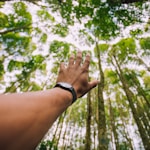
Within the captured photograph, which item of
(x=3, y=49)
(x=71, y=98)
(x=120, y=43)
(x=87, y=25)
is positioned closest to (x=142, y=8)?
(x=87, y=25)

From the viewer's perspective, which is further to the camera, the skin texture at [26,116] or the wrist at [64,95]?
the wrist at [64,95]

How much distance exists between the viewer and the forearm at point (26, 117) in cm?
52

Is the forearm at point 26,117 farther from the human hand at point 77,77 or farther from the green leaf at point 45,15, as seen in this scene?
the green leaf at point 45,15

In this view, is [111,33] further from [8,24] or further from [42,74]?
[42,74]

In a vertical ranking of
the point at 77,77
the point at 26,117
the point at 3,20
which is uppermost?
the point at 3,20

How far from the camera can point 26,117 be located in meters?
0.58

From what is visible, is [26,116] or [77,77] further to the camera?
[77,77]

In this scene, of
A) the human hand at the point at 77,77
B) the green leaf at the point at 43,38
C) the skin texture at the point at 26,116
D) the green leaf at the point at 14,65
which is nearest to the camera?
the skin texture at the point at 26,116

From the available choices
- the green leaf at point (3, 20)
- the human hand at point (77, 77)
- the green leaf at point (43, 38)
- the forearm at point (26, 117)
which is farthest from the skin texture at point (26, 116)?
the green leaf at point (43, 38)

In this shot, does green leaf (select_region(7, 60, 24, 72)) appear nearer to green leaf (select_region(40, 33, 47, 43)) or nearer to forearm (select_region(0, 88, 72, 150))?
green leaf (select_region(40, 33, 47, 43))

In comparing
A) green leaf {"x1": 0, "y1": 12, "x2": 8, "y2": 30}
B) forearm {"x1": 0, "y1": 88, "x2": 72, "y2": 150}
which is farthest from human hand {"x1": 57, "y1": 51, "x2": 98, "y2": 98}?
green leaf {"x1": 0, "y1": 12, "x2": 8, "y2": 30}

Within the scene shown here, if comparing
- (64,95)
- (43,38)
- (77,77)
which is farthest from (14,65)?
(64,95)

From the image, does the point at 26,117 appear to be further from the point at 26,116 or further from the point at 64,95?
the point at 64,95

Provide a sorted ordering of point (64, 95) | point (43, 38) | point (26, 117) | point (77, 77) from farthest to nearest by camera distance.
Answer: point (43, 38), point (77, 77), point (64, 95), point (26, 117)
